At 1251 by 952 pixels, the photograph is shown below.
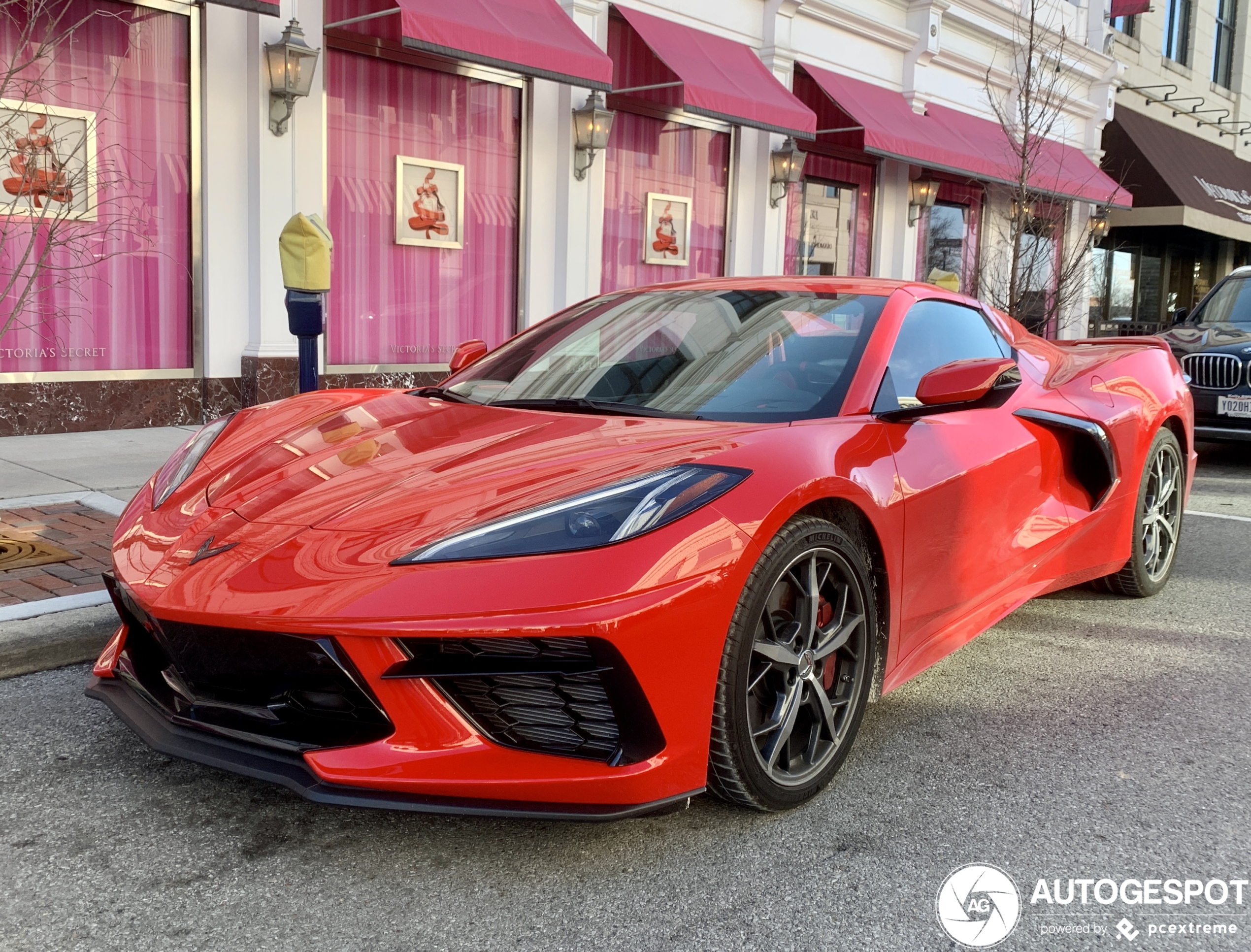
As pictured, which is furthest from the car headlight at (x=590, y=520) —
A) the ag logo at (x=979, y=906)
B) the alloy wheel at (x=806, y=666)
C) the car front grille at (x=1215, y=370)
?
the car front grille at (x=1215, y=370)

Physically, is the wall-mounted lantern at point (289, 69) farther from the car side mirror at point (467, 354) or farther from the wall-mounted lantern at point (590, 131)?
the car side mirror at point (467, 354)

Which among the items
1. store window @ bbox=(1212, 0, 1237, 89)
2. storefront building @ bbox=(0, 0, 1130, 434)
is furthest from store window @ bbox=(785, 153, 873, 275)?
store window @ bbox=(1212, 0, 1237, 89)

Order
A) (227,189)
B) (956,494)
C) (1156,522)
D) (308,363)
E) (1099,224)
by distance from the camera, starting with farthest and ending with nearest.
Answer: (1099,224), (227,189), (308,363), (1156,522), (956,494)

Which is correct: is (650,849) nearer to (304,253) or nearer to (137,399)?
(304,253)

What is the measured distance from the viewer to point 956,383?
126 inches

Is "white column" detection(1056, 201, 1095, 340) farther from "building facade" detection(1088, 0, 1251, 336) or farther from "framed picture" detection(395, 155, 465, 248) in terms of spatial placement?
"framed picture" detection(395, 155, 465, 248)

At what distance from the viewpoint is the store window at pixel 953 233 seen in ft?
58.0

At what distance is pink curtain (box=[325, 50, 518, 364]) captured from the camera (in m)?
9.91

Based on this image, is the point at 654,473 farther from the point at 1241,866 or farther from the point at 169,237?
the point at 169,237

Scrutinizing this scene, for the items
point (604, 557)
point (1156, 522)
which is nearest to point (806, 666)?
point (604, 557)

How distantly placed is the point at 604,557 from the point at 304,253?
3835mm

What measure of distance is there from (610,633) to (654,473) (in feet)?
1.51

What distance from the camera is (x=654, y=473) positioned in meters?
2.57

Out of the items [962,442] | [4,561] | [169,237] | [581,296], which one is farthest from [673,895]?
[581,296]
